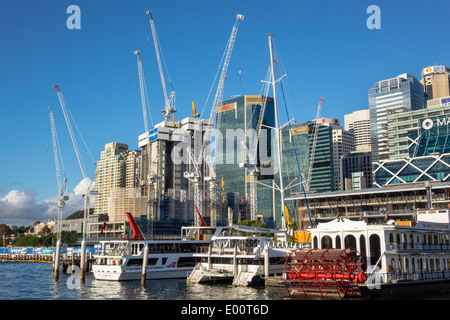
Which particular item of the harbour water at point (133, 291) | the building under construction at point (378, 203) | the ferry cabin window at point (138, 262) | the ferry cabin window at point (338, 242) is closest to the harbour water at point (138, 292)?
the harbour water at point (133, 291)

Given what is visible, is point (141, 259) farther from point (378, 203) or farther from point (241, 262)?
point (378, 203)

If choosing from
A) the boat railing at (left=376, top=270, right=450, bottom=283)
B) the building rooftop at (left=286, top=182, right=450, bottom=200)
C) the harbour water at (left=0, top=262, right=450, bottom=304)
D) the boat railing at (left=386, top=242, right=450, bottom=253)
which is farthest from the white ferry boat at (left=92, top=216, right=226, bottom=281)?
the building rooftop at (left=286, top=182, right=450, bottom=200)

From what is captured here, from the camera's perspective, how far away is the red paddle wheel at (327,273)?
135ft

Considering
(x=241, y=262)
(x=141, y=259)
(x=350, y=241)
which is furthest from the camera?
(x=141, y=259)

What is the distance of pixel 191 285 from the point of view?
62.0 m

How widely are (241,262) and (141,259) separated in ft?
56.2

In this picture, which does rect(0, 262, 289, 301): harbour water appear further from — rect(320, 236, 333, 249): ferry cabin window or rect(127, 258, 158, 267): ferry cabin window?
rect(320, 236, 333, 249): ferry cabin window

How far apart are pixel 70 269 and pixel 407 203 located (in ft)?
243

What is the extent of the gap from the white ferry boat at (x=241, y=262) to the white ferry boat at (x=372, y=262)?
9.61 metres

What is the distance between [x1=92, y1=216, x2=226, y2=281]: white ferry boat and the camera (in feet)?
225

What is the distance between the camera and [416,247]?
49844mm

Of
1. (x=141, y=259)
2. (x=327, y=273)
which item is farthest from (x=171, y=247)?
(x=327, y=273)
